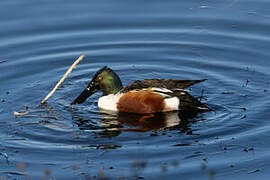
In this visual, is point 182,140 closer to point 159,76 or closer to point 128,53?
point 159,76

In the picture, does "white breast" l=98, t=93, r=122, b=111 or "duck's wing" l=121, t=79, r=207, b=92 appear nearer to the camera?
"duck's wing" l=121, t=79, r=207, b=92

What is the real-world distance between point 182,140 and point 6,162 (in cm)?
247

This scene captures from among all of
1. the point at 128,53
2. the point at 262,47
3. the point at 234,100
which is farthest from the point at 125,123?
the point at 262,47

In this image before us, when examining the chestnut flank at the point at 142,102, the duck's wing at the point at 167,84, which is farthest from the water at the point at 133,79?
the duck's wing at the point at 167,84

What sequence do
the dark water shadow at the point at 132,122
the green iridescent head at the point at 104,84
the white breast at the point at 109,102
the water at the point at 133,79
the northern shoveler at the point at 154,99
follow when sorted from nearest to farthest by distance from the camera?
the water at the point at 133,79, the dark water shadow at the point at 132,122, the northern shoveler at the point at 154,99, the white breast at the point at 109,102, the green iridescent head at the point at 104,84

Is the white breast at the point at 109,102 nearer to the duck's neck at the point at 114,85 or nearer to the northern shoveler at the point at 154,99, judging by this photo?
the northern shoveler at the point at 154,99

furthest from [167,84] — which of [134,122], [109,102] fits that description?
[109,102]

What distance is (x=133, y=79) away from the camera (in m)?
10.7

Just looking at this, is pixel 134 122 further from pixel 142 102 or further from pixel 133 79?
pixel 133 79

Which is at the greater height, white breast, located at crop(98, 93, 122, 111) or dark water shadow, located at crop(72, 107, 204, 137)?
white breast, located at crop(98, 93, 122, 111)

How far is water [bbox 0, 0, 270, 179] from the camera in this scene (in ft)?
24.5

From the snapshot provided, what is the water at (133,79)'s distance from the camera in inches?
294

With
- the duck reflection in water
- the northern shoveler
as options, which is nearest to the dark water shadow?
the duck reflection in water

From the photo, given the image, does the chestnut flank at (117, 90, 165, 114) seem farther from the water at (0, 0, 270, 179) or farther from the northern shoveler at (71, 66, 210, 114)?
the water at (0, 0, 270, 179)
